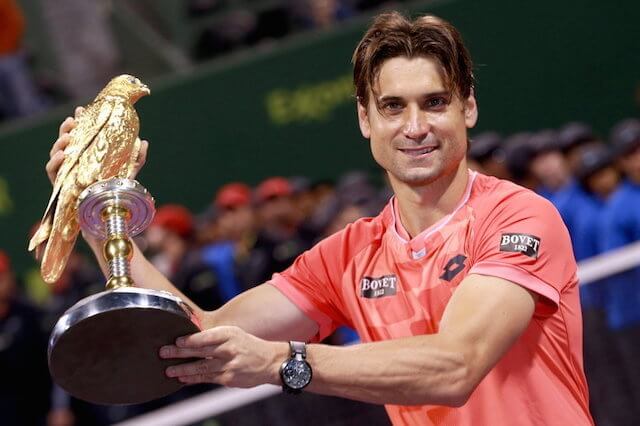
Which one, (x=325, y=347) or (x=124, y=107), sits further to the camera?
(x=124, y=107)

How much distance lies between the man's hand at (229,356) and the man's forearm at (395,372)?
12cm

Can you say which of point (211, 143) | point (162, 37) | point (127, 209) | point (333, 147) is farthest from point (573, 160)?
point (127, 209)

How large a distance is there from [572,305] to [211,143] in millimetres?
9227

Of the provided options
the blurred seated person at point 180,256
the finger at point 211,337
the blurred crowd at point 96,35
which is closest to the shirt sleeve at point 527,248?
the finger at point 211,337

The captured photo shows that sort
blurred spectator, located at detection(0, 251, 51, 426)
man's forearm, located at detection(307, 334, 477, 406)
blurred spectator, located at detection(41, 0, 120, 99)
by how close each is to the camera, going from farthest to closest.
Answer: blurred spectator, located at detection(41, 0, 120, 99)
blurred spectator, located at detection(0, 251, 51, 426)
man's forearm, located at detection(307, 334, 477, 406)

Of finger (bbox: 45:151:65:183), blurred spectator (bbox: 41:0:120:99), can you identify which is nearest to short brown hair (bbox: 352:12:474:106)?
finger (bbox: 45:151:65:183)

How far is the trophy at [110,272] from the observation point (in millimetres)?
3742

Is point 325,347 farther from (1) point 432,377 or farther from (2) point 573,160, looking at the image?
(2) point 573,160

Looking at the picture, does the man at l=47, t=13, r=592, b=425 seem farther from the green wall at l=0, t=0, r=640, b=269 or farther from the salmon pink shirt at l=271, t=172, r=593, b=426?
the green wall at l=0, t=0, r=640, b=269

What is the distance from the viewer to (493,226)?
14.3 ft

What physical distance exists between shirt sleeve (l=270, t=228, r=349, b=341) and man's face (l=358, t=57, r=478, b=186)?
1.71 ft

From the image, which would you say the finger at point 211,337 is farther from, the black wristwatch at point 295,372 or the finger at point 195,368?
the black wristwatch at point 295,372

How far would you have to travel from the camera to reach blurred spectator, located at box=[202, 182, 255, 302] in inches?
411

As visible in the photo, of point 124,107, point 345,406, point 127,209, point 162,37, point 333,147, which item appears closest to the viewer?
point 127,209
